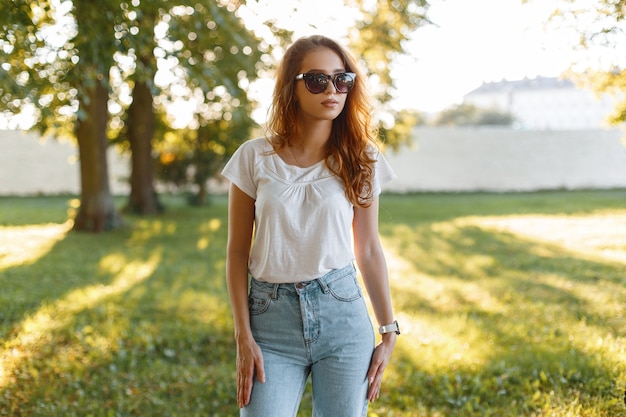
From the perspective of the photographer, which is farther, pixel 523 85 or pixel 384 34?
pixel 523 85

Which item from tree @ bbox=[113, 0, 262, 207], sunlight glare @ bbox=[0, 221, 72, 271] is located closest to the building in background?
tree @ bbox=[113, 0, 262, 207]

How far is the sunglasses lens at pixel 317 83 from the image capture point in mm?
2572

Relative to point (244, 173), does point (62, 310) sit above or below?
below

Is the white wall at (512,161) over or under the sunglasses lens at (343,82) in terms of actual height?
under

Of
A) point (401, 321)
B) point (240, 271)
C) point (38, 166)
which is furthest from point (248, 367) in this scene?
point (38, 166)

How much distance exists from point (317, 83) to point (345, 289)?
2.51 feet

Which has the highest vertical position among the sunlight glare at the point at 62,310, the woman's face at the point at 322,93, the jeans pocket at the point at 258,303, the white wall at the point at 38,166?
the woman's face at the point at 322,93

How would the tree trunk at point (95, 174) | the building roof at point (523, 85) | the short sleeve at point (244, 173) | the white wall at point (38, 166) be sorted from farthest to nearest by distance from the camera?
the building roof at point (523, 85), the white wall at point (38, 166), the tree trunk at point (95, 174), the short sleeve at point (244, 173)

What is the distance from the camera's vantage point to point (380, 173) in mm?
2711

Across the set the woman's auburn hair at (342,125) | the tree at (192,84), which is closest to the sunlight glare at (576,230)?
the tree at (192,84)

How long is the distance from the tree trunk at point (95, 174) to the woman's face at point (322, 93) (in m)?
12.3

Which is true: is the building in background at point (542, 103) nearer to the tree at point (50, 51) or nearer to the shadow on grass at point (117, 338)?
the shadow on grass at point (117, 338)

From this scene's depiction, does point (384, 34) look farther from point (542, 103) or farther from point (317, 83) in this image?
point (542, 103)

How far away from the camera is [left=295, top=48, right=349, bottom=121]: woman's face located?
2577 millimetres
